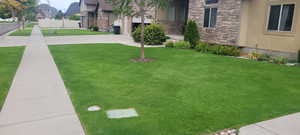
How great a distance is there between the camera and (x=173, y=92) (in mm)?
5793

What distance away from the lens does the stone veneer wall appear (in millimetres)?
12016

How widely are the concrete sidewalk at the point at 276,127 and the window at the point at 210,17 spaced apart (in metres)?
9.89

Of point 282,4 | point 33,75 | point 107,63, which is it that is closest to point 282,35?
point 282,4

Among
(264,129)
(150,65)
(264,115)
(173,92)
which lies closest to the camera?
(264,129)

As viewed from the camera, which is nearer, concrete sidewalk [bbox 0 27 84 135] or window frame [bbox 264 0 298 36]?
concrete sidewalk [bbox 0 27 84 135]

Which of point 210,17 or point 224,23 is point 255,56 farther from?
point 210,17

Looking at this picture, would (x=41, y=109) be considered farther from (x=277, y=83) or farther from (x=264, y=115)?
(x=277, y=83)

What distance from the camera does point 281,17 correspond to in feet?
33.7

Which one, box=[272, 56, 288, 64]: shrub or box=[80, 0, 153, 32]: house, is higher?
box=[80, 0, 153, 32]: house

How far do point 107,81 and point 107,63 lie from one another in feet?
9.26

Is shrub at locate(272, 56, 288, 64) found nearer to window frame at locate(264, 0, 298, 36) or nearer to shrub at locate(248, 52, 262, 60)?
shrub at locate(248, 52, 262, 60)

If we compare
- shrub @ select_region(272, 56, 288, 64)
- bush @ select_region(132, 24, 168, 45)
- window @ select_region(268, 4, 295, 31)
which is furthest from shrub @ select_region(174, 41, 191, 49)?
shrub @ select_region(272, 56, 288, 64)

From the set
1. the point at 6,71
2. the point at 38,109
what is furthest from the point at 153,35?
the point at 38,109

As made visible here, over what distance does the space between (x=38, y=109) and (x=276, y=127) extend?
4357 millimetres
